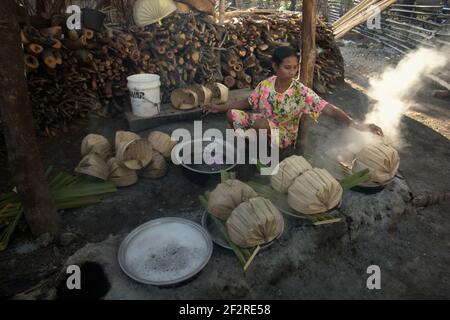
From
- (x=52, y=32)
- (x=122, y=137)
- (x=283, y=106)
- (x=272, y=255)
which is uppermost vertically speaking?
(x=52, y=32)

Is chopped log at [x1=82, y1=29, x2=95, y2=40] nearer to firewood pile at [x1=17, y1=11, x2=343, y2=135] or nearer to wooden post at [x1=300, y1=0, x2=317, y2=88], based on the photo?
firewood pile at [x1=17, y1=11, x2=343, y2=135]

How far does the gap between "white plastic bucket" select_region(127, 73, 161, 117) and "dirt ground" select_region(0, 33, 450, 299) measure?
1295 mm

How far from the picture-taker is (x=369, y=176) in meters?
3.51

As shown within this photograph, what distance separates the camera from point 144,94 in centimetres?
532

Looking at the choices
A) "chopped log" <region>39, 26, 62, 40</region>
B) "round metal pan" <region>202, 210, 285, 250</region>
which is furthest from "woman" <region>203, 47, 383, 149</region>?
"chopped log" <region>39, 26, 62, 40</region>

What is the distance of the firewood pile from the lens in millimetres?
5086

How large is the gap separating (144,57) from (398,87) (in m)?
7.29

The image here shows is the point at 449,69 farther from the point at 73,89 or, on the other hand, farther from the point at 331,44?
the point at 73,89

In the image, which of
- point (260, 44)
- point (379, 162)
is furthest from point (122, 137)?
point (260, 44)

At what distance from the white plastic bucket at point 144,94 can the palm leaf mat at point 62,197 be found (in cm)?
188

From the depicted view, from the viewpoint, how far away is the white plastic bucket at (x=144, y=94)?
527 centimetres

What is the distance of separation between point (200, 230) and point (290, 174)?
3.51ft

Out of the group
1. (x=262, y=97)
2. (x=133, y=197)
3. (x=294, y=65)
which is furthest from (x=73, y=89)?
(x=294, y=65)

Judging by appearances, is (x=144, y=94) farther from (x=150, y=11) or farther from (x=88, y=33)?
(x=150, y=11)
